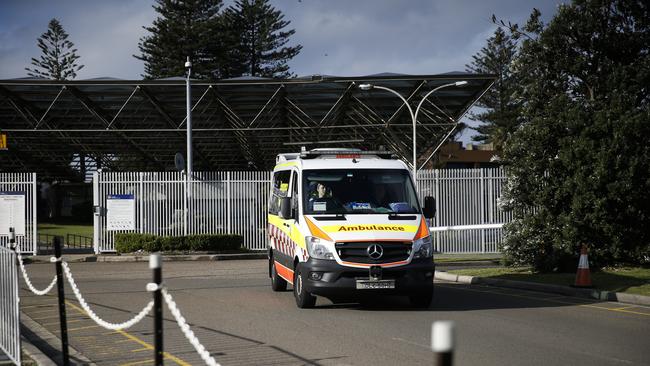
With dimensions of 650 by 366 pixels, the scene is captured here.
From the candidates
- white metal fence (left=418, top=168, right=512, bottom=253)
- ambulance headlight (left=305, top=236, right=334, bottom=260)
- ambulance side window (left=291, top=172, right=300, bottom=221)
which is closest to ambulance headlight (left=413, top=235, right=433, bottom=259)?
ambulance headlight (left=305, top=236, right=334, bottom=260)

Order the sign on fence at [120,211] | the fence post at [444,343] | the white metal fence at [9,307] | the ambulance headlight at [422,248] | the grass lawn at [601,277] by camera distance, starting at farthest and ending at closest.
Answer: the sign on fence at [120,211] → the grass lawn at [601,277] → the ambulance headlight at [422,248] → the white metal fence at [9,307] → the fence post at [444,343]

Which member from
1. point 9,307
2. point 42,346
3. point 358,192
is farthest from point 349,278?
point 9,307

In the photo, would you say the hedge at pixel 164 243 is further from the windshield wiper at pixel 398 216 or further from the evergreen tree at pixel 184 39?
the evergreen tree at pixel 184 39

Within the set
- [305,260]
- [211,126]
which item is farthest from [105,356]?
[211,126]

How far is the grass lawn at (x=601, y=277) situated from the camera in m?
16.0

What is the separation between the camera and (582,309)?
13.8 metres

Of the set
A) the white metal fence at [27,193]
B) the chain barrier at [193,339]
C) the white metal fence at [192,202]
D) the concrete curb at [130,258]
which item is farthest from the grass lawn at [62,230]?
the chain barrier at [193,339]

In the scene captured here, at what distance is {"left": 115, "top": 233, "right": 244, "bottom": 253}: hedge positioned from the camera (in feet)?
92.0

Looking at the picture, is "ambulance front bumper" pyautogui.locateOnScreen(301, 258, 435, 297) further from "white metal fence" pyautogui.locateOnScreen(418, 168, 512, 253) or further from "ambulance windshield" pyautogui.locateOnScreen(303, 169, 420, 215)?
"white metal fence" pyautogui.locateOnScreen(418, 168, 512, 253)

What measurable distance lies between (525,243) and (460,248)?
898cm

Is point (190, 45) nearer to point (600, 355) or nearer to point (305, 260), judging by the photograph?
point (305, 260)

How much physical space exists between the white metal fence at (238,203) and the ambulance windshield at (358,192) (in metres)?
15.3

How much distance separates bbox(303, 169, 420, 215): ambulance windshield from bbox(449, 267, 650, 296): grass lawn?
14.8ft

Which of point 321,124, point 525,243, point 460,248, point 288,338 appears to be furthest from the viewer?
point 321,124
